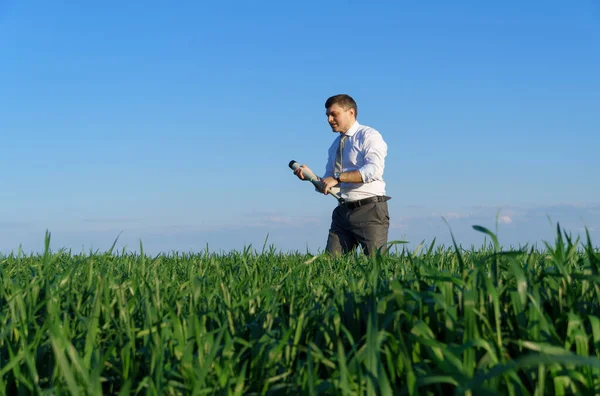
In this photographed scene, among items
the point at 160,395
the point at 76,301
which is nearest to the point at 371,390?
the point at 160,395

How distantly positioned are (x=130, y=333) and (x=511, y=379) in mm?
1172

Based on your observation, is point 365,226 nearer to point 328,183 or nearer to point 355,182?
point 355,182

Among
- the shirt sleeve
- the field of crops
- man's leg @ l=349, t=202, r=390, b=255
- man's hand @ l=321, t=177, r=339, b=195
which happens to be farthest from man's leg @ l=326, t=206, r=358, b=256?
the field of crops

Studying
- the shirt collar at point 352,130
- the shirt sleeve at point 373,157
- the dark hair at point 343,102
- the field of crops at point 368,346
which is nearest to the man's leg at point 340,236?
the shirt sleeve at point 373,157

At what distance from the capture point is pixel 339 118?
803cm

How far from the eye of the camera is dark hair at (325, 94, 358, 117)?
8047mm

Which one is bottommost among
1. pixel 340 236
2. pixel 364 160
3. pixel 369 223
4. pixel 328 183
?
pixel 340 236

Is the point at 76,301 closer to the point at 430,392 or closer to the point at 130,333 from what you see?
the point at 130,333

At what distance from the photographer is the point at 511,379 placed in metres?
1.52

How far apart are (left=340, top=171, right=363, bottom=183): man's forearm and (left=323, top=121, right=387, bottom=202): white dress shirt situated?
0.06 metres

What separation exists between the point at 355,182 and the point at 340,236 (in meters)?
0.87

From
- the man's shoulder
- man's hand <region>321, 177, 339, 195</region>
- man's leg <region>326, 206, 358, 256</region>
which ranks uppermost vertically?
the man's shoulder

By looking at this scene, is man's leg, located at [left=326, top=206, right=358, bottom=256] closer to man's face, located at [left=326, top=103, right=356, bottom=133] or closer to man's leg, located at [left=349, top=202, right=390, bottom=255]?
man's leg, located at [left=349, top=202, right=390, bottom=255]

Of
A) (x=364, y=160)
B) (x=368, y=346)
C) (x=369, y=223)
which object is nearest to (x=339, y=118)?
(x=364, y=160)
